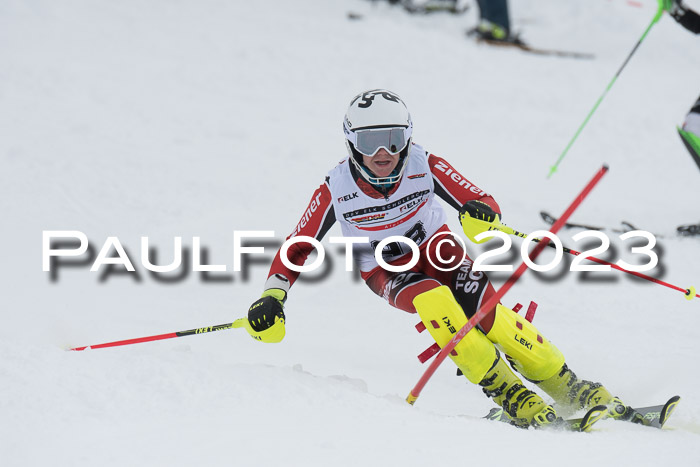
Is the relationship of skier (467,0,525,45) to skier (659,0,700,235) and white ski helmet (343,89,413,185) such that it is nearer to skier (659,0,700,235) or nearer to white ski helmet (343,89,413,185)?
skier (659,0,700,235)

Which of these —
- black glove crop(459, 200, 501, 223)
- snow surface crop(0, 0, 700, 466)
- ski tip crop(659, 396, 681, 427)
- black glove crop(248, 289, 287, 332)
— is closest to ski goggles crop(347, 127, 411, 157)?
black glove crop(459, 200, 501, 223)

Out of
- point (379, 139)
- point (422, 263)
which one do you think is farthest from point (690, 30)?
point (379, 139)

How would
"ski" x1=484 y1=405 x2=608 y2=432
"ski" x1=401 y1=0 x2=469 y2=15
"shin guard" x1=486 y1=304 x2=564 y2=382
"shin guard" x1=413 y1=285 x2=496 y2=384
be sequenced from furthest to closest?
"ski" x1=401 y1=0 x2=469 y2=15, "shin guard" x1=486 y1=304 x2=564 y2=382, "shin guard" x1=413 y1=285 x2=496 y2=384, "ski" x1=484 y1=405 x2=608 y2=432

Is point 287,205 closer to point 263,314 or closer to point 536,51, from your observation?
point 263,314

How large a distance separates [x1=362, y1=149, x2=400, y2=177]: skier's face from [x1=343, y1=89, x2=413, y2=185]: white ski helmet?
2 cm

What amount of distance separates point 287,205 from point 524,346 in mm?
3800

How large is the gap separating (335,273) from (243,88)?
4.64 meters

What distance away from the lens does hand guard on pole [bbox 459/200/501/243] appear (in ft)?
11.9

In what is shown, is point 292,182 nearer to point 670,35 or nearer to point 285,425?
point 285,425

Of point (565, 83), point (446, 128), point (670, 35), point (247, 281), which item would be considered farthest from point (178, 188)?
point (670, 35)

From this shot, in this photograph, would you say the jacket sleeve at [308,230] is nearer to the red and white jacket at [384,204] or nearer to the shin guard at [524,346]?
the red and white jacket at [384,204]

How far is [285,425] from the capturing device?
2805 millimetres

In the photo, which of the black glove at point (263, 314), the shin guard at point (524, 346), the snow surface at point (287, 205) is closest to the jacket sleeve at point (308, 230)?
the black glove at point (263, 314)

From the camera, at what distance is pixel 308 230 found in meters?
3.95
